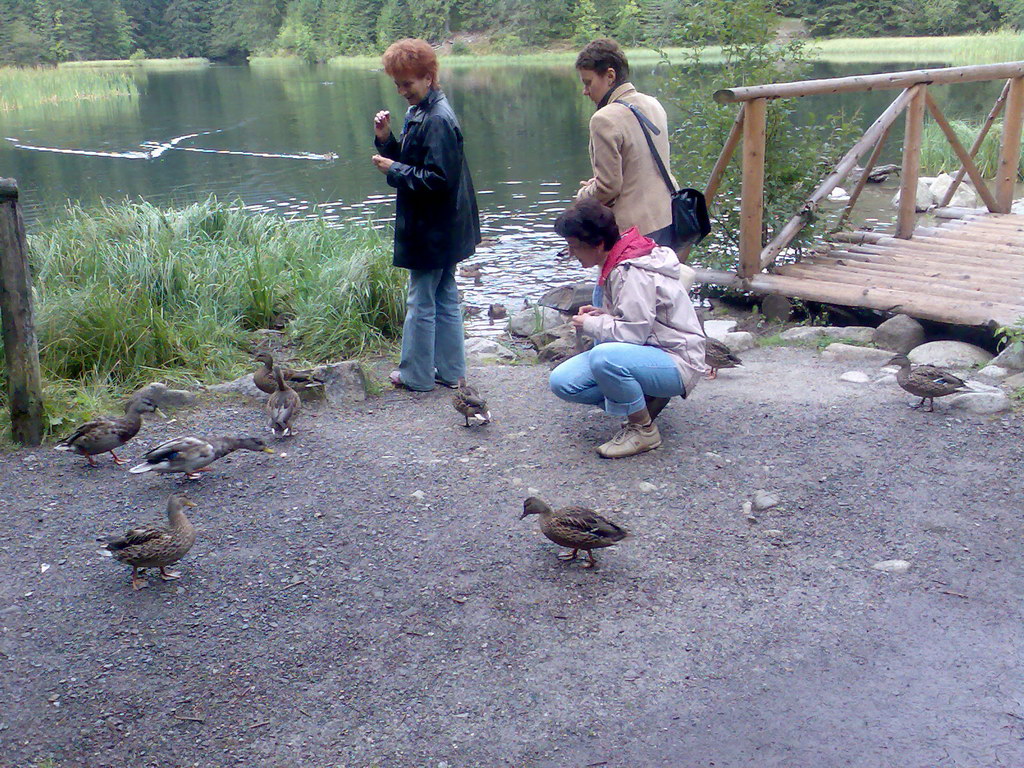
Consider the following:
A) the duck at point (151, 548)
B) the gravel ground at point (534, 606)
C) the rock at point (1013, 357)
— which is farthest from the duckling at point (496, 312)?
the duck at point (151, 548)

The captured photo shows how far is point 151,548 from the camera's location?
3.75m

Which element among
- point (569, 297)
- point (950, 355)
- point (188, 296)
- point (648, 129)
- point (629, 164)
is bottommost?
point (569, 297)

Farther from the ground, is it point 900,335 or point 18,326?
point 18,326

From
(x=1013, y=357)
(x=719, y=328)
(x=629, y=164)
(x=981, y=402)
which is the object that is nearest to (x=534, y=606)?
(x=629, y=164)

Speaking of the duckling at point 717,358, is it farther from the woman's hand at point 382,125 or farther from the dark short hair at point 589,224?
the woman's hand at point 382,125

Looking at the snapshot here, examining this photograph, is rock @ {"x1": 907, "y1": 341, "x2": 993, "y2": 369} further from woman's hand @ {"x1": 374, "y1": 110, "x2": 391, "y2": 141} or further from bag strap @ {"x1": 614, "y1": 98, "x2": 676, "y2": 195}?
woman's hand @ {"x1": 374, "y1": 110, "x2": 391, "y2": 141}

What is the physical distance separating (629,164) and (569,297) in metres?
4.66

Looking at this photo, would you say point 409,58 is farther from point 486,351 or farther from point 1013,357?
point 1013,357

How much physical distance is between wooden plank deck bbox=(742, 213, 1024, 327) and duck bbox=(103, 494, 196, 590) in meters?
5.44

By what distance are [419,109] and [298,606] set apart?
9.91 feet

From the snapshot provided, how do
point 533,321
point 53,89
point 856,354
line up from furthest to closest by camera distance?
point 53,89
point 533,321
point 856,354

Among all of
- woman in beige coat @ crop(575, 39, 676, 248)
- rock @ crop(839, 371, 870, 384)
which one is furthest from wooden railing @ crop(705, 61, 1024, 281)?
woman in beige coat @ crop(575, 39, 676, 248)

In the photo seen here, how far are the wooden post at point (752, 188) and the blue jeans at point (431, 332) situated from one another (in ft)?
10.2

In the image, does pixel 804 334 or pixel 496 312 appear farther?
pixel 496 312
